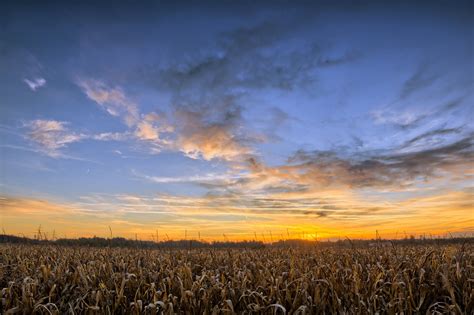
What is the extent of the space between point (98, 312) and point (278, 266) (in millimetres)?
6709

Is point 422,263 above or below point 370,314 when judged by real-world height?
above

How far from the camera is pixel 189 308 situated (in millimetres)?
7859

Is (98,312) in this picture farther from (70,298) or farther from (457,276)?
(457,276)

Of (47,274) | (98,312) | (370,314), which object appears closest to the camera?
(370,314)

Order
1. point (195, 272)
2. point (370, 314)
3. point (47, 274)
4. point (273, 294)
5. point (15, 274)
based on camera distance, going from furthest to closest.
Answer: point (195, 272) < point (15, 274) < point (47, 274) < point (273, 294) < point (370, 314)

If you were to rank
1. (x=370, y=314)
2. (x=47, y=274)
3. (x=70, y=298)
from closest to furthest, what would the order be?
(x=370, y=314) → (x=70, y=298) → (x=47, y=274)

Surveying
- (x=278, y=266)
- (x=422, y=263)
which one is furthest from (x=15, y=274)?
(x=422, y=263)

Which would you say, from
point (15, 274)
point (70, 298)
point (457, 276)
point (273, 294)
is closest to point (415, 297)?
point (457, 276)

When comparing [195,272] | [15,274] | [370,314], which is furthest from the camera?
[195,272]

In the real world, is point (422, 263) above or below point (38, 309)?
above

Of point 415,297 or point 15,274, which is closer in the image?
point 415,297

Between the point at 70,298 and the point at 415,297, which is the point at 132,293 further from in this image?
the point at 415,297

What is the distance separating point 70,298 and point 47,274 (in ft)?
6.91

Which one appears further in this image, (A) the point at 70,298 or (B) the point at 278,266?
(B) the point at 278,266
